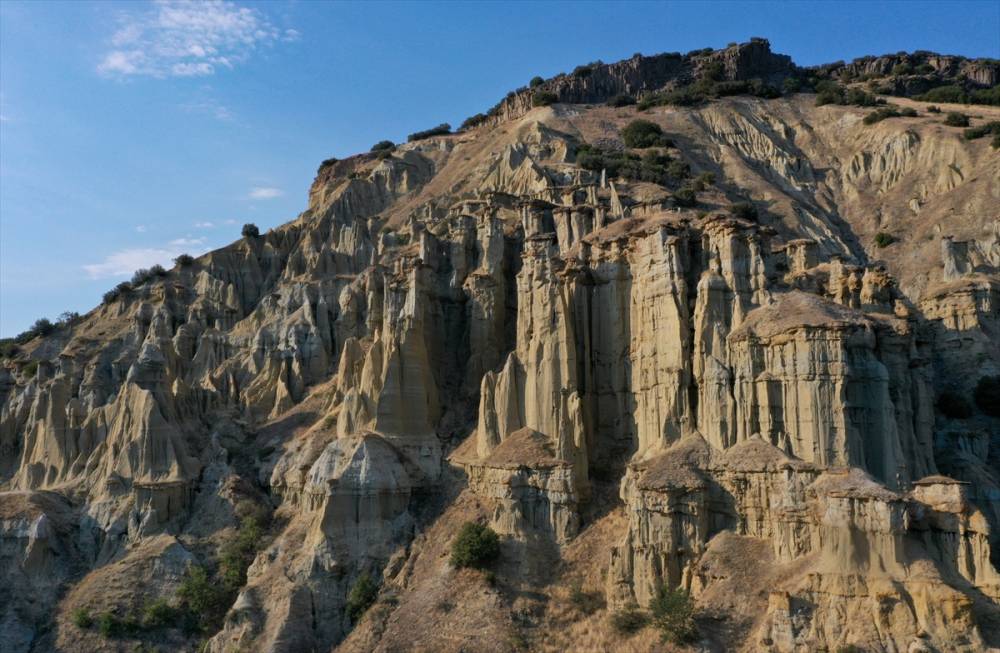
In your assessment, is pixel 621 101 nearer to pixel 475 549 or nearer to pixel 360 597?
pixel 475 549

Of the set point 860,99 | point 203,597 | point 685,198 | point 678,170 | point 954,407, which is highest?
point 860,99

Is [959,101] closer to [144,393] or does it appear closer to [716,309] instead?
[716,309]

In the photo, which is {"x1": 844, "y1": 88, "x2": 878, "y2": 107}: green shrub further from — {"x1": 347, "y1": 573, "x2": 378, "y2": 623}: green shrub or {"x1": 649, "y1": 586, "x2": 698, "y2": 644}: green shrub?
{"x1": 347, "y1": 573, "x2": 378, "y2": 623}: green shrub

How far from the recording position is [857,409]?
32.5 metres

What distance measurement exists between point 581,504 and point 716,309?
1121 cm

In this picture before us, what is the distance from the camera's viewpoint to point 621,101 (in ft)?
320

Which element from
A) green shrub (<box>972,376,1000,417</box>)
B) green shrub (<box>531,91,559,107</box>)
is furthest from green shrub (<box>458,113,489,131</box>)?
green shrub (<box>972,376,1000,417</box>)

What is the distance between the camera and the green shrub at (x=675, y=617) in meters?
27.8

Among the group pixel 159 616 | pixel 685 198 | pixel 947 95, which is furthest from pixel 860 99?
pixel 159 616

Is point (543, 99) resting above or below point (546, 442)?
above

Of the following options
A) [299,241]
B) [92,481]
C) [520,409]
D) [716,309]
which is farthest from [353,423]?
[299,241]

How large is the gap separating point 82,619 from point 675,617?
95.4 ft

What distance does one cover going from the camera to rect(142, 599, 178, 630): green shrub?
38344mm

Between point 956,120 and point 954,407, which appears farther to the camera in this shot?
point 956,120
